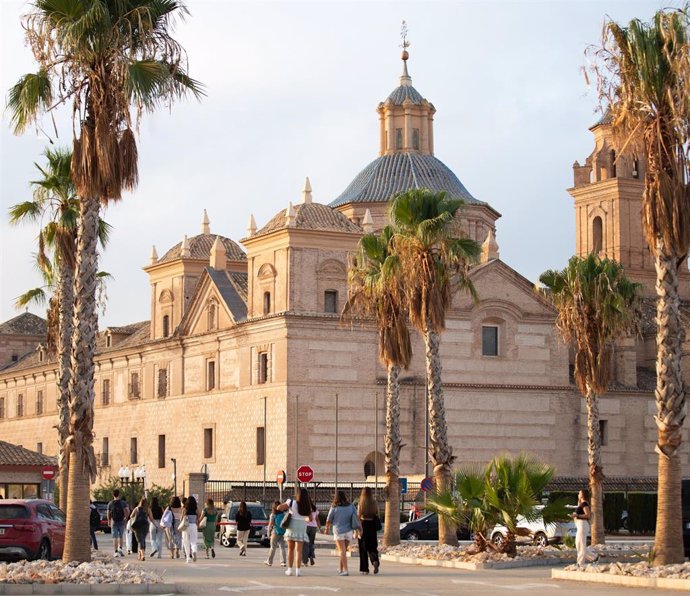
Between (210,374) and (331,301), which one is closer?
(331,301)

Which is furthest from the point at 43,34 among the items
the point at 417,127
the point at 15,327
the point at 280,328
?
the point at 15,327

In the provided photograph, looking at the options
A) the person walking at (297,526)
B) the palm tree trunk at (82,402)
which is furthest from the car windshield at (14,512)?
the person walking at (297,526)

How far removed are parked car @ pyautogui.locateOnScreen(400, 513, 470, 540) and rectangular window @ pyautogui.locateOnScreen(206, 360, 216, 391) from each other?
78.7 feet

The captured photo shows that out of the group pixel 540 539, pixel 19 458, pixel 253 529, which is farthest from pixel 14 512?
pixel 19 458

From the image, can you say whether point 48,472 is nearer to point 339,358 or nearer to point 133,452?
point 339,358

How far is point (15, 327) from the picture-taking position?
98.1m

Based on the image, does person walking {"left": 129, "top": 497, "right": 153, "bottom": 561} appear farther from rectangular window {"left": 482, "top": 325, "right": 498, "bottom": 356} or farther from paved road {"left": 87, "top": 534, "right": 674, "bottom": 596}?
rectangular window {"left": 482, "top": 325, "right": 498, "bottom": 356}

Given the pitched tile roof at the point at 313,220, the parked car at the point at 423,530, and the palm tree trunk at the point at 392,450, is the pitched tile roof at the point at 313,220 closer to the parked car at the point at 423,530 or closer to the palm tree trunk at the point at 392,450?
the parked car at the point at 423,530

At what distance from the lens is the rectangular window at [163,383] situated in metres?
71.4

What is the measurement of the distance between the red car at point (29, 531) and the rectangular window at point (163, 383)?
41.9 m

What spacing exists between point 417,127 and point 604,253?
462 inches

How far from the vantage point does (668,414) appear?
82.2 feet

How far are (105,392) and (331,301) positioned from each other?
65.0 feet

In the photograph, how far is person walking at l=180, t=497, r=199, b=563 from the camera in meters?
32.3
